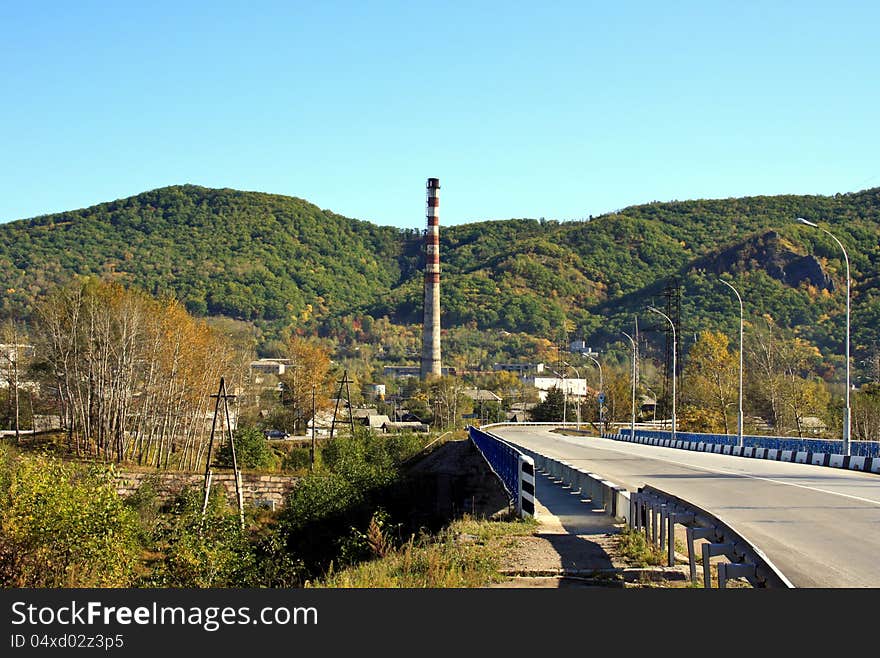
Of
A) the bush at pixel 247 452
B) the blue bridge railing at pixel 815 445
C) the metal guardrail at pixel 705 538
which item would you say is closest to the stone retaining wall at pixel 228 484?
the bush at pixel 247 452

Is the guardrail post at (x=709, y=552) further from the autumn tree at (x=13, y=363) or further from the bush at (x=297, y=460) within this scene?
the autumn tree at (x=13, y=363)

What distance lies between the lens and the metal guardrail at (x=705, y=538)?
9.70 metres

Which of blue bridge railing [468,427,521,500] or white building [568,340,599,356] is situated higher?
white building [568,340,599,356]

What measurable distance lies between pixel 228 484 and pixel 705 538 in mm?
47967

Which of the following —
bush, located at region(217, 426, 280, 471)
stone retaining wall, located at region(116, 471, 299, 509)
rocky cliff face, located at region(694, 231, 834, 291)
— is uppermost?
rocky cliff face, located at region(694, 231, 834, 291)

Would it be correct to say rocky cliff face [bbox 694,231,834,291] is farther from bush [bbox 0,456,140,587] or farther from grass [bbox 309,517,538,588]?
grass [bbox 309,517,538,588]

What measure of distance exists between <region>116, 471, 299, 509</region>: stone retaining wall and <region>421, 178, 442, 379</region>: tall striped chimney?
71918 mm

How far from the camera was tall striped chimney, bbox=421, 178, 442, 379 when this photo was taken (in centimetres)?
12988

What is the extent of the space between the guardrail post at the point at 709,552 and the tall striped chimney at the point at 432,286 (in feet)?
386

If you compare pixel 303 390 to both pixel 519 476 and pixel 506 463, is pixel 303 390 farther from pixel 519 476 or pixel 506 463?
pixel 519 476

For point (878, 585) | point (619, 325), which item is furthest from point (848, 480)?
point (619, 325)

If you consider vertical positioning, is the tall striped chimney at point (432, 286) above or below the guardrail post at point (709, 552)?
above

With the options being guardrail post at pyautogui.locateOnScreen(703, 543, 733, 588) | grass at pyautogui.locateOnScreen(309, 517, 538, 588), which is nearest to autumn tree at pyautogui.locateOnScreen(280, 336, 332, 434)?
grass at pyautogui.locateOnScreen(309, 517, 538, 588)

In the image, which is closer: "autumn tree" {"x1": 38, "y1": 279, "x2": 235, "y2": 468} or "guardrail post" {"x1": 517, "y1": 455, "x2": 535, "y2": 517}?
"guardrail post" {"x1": 517, "y1": 455, "x2": 535, "y2": 517}
